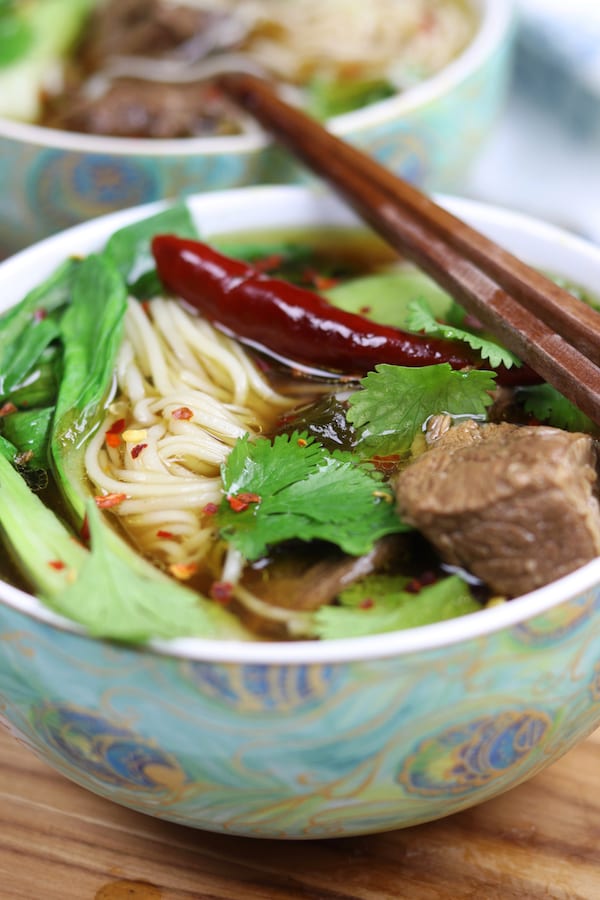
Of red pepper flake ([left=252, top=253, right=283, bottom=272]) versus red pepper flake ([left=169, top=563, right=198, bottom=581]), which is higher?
red pepper flake ([left=252, top=253, right=283, bottom=272])

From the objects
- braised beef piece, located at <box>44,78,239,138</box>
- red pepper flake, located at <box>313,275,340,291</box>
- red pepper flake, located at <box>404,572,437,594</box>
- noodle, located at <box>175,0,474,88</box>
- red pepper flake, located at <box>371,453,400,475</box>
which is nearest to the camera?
red pepper flake, located at <box>404,572,437,594</box>

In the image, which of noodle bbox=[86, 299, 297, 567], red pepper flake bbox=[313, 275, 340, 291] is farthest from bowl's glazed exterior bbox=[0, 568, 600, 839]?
red pepper flake bbox=[313, 275, 340, 291]

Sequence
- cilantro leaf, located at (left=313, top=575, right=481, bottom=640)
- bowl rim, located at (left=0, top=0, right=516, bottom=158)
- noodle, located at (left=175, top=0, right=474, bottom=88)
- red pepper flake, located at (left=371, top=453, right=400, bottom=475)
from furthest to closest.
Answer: noodle, located at (left=175, top=0, right=474, bottom=88) < bowl rim, located at (left=0, top=0, right=516, bottom=158) < red pepper flake, located at (left=371, top=453, right=400, bottom=475) < cilantro leaf, located at (left=313, top=575, right=481, bottom=640)

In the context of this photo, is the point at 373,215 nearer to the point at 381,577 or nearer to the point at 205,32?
the point at 381,577

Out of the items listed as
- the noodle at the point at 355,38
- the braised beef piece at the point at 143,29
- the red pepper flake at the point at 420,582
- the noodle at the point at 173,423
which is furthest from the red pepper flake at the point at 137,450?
the braised beef piece at the point at 143,29

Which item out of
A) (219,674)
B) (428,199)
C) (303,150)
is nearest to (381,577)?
(219,674)

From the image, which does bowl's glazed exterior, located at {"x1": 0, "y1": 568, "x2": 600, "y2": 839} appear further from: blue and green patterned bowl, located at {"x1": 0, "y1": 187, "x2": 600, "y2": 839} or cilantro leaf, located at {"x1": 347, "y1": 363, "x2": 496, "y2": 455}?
cilantro leaf, located at {"x1": 347, "y1": 363, "x2": 496, "y2": 455}

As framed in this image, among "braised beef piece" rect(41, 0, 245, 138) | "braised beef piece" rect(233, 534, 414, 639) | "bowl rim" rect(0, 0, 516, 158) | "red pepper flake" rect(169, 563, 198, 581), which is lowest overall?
"braised beef piece" rect(233, 534, 414, 639)
